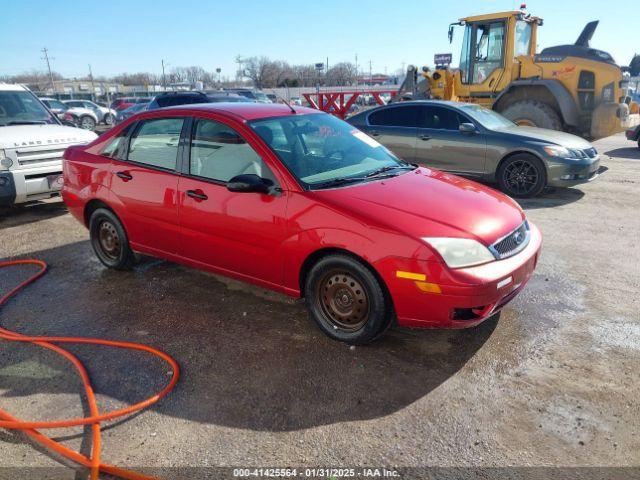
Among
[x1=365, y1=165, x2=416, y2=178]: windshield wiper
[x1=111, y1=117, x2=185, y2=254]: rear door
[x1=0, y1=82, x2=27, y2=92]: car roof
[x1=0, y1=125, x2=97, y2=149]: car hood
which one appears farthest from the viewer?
[x1=0, y1=82, x2=27, y2=92]: car roof

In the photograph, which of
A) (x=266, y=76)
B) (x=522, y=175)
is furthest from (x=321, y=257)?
(x=266, y=76)

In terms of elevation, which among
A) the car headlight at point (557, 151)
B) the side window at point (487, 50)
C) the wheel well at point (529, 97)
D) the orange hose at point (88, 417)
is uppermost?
the side window at point (487, 50)

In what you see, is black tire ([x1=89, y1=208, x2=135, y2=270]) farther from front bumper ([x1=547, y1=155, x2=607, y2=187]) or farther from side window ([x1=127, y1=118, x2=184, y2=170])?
front bumper ([x1=547, y1=155, x2=607, y2=187])

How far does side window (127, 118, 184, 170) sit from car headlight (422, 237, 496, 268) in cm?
239

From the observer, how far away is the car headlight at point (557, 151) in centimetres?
734

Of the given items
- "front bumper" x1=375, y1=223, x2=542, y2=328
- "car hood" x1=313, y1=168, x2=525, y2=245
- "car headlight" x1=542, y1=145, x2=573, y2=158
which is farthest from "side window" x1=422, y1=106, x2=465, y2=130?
"front bumper" x1=375, y1=223, x2=542, y2=328

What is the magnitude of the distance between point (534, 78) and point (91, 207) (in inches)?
403

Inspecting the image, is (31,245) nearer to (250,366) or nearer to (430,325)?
(250,366)

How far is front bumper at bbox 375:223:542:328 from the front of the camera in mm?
2951

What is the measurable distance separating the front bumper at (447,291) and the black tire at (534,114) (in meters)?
8.76

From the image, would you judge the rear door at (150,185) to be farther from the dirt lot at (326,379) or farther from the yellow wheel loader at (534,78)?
the yellow wheel loader at (534,78)

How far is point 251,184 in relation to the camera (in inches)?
138

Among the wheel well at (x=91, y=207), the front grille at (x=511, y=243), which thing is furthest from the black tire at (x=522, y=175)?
the wheel well at (x=91, y=207)

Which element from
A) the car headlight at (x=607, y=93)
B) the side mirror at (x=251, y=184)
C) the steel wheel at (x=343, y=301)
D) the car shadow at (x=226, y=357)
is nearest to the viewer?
the car shadow at (x=226, y=357)
